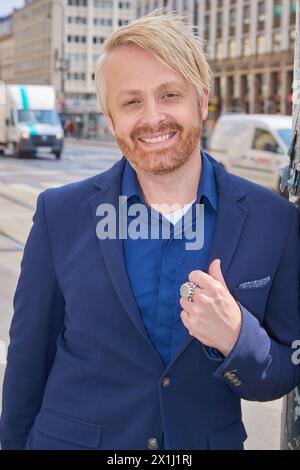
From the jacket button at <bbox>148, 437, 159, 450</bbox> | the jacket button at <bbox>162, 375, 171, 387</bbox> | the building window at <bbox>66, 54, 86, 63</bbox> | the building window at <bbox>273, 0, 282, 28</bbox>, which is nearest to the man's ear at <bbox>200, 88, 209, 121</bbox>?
the jacket button at <bbox>162, 375, 171, 387</bbox>

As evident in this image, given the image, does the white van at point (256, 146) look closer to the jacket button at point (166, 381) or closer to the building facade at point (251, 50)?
the jacket button at point (166, 381)

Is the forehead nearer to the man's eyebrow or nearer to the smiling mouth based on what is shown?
the man's eyebrow

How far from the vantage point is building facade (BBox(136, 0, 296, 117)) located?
194 feet

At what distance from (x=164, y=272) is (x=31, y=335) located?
382 millimetres

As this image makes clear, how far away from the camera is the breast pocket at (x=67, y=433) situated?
5.43ft

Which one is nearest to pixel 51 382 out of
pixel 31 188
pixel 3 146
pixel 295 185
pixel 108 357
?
pixel 108 357

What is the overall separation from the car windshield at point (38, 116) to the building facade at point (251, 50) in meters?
31.4

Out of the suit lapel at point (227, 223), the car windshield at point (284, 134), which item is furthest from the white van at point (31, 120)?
the suit lapel at point (227, 223)

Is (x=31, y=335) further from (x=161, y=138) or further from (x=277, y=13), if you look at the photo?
(x=277, y=13)

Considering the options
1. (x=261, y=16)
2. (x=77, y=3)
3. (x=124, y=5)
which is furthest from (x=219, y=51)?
(x=124, y=5)

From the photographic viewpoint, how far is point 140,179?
1785 mm

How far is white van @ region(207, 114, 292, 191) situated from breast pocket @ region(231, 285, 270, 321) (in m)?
11.7

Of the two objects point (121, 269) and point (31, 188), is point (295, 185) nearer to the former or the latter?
point (121, 269)
